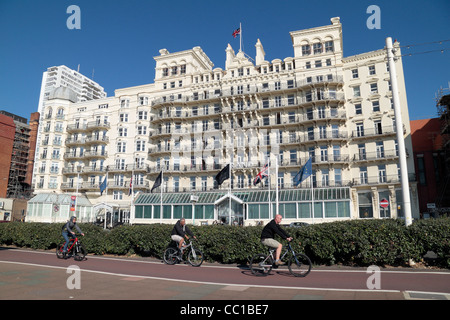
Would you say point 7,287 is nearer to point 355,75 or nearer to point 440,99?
point 355,75

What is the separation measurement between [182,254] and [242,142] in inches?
1355

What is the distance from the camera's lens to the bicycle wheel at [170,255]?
11.8 meters

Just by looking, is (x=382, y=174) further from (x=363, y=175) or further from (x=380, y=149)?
(x=380, y=149)

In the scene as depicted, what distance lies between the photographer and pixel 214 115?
47.9 m

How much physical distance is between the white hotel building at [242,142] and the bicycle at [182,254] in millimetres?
22344

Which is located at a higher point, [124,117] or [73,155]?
[124,117]

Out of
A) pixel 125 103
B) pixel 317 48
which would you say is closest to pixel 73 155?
pixel 125 103

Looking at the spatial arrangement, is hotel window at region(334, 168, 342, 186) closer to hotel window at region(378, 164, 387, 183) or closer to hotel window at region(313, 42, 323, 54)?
hotel window at region(378, 164, 387, 183)

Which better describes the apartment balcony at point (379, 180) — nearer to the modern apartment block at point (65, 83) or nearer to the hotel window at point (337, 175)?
the hotel window at point (337, 175)

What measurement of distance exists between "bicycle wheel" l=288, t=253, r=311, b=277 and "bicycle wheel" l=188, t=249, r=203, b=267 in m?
3.41

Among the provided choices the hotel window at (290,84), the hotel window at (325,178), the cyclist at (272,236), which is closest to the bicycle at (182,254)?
the cyclist at (272,236)

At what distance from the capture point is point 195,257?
37.3 ft
